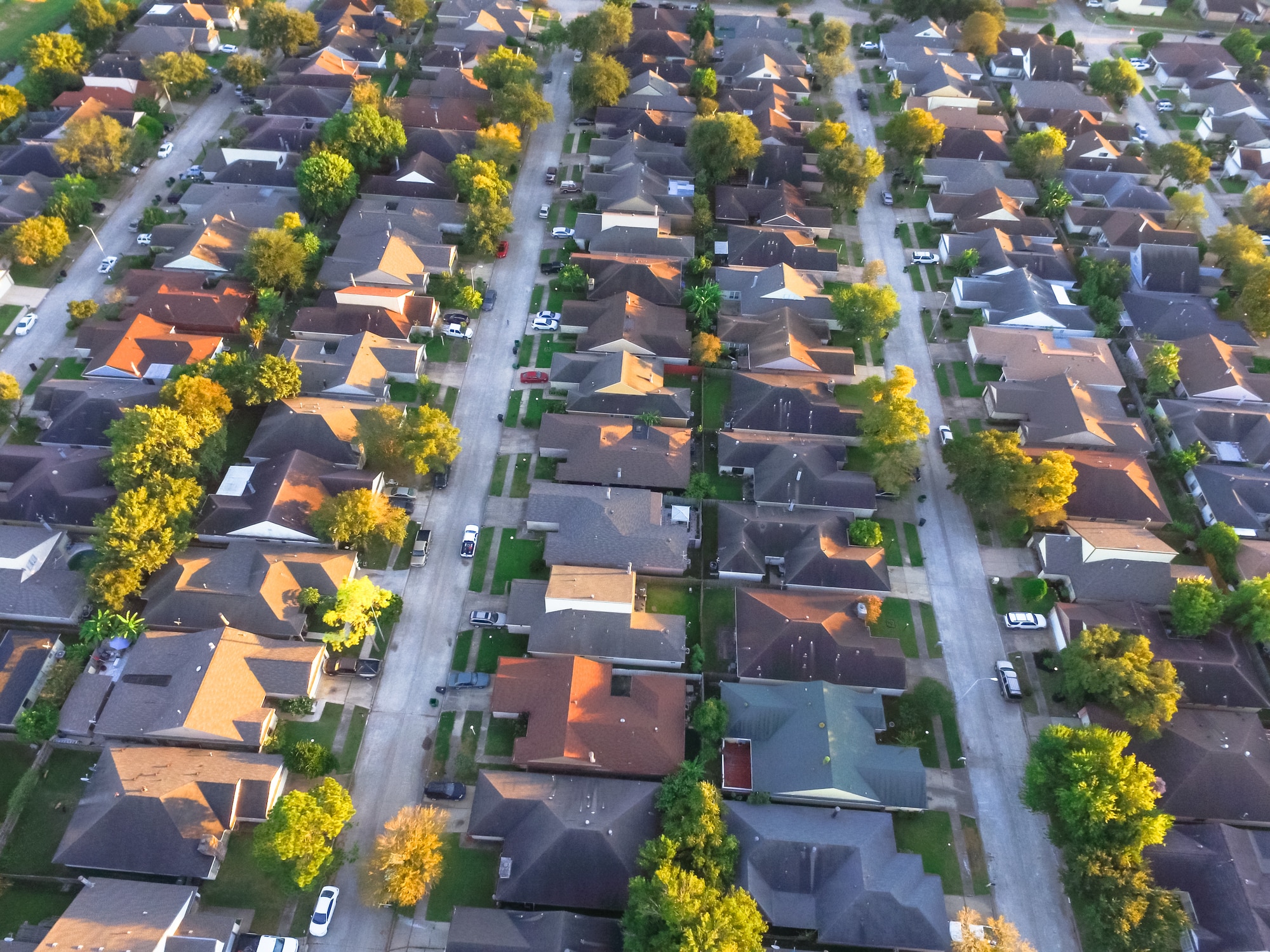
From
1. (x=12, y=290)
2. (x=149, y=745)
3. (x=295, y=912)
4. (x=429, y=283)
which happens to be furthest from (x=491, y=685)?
(x=12, y=290)

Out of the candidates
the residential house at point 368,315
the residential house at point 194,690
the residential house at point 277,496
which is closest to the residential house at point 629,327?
the residential house at point 368,315

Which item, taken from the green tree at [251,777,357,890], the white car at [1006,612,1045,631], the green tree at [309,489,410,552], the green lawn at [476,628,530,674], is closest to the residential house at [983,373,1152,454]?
the white car at [1006,612,1045,631]

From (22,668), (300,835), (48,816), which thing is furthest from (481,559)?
(48,816)

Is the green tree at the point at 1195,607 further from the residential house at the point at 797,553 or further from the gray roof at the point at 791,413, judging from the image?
the gray roof at the point at 791,413

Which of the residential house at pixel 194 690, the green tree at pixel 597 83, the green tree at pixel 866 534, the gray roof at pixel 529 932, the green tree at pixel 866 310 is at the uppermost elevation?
the green tree at pixel 597 83

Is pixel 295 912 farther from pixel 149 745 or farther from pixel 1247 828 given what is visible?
pixel 1247 828

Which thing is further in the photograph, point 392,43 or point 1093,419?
point 392,43
